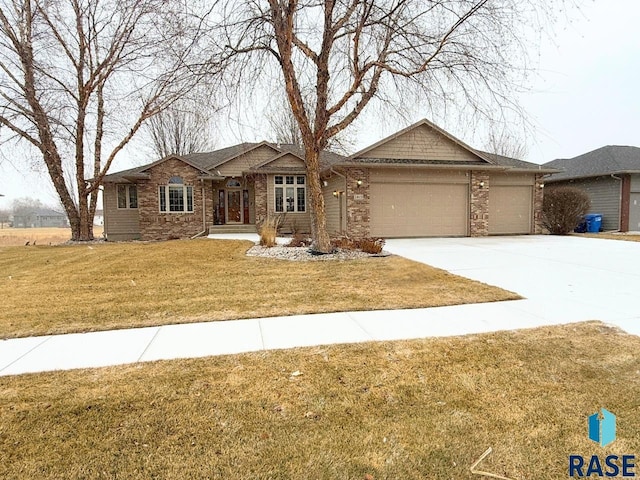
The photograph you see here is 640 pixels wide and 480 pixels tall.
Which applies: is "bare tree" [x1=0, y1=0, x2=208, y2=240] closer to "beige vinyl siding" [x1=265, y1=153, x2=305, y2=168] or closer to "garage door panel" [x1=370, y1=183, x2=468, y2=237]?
"beige vinyl siding" [x1=265, y1=153, x2=305, y2=168]

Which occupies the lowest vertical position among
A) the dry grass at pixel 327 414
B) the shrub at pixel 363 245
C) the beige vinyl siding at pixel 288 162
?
the dry grass at pixel 327 414

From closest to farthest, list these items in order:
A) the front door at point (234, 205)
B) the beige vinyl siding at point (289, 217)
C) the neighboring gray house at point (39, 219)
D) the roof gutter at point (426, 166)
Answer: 1. the roof gutter at point (426, 166)
2. the beige vinyl siding at point (289, 217)
3. the front door at point (234, 205)
4. the neighboring gray house at point (39, 219)

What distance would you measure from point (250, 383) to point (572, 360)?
2.81 metres

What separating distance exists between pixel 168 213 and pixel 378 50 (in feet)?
44.1

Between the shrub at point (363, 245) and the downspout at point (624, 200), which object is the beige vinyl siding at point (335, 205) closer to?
the shrub at point (363, 245)

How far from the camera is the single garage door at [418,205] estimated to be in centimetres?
1433

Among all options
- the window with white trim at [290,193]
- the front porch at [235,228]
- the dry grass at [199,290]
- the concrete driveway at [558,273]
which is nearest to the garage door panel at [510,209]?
the concrete driveway at [558,273]

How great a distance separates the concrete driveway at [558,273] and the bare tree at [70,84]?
1213 centimetres

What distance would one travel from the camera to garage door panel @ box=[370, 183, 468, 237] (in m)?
14.4

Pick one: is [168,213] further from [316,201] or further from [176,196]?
[316,201]

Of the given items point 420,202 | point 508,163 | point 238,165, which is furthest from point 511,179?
point 238,165

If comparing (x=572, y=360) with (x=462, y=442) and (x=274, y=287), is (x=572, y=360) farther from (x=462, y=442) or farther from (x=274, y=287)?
(x=274, y=287)

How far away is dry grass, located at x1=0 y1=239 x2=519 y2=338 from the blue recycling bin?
48.2 ft

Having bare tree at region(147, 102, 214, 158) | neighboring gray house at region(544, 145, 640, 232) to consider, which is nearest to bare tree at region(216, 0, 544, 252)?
neighboring gray house at region(544, 145, 640, 232)
